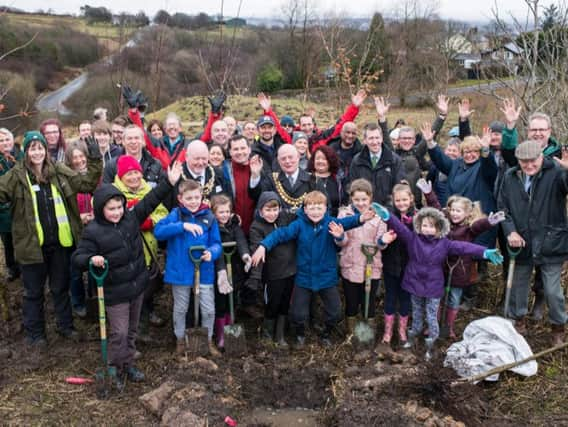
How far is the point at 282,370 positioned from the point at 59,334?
2.46 m

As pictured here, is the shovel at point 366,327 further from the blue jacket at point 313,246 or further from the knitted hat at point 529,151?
the knitted hat at point 529,151

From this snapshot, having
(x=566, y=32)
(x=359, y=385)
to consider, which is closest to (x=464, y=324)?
(x=359, y=385)

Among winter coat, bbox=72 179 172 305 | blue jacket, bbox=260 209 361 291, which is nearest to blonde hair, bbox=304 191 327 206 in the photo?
blue jacket, bbox=260 209 361 291

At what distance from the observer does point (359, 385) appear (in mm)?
4164

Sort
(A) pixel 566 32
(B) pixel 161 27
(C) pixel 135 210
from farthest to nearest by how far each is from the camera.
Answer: (B) pixel 161 27 < (A) pixel 566 32 < (C) pixel 135 210

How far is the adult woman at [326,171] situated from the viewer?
529 centimetres

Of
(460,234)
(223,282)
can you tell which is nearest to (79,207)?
(223,282)

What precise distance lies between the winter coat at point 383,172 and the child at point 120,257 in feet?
7.41

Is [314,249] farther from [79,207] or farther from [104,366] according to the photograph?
[79,207]

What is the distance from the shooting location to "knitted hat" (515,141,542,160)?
185 inches

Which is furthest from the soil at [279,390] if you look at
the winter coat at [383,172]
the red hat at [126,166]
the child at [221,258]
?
the red hat at [126,166]

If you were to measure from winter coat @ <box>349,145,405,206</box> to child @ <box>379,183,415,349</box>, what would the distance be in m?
0.53

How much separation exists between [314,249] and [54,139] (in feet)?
11.1

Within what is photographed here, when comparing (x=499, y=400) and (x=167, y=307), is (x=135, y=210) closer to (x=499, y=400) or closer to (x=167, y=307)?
(x=167, y=307)
